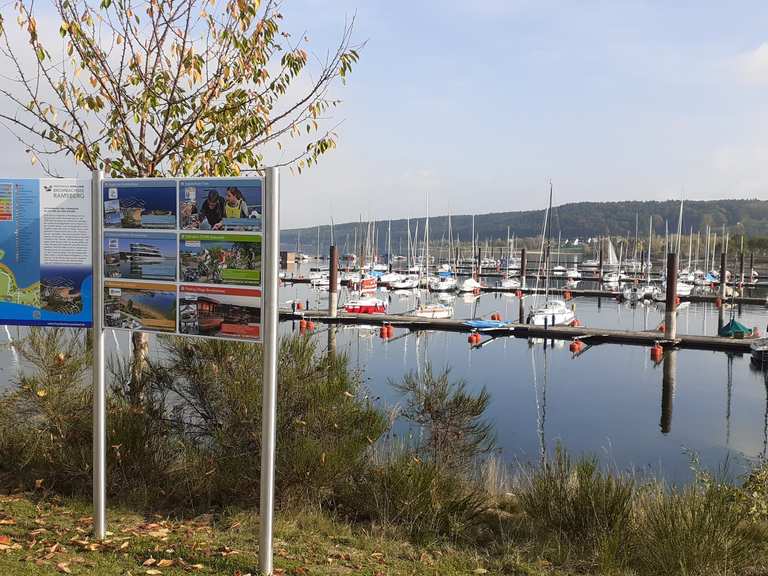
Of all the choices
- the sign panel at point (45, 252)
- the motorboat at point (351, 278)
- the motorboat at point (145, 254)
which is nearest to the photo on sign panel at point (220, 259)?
the motorboat at point (145, 254)

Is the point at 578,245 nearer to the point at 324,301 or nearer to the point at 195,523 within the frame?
the point at 324,301

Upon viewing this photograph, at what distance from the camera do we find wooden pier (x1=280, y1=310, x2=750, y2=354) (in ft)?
115

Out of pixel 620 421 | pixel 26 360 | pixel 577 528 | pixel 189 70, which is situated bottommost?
pixel 620 421

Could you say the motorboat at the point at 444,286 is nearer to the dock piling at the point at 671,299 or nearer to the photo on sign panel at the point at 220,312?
the dock piling at the point at 671,299

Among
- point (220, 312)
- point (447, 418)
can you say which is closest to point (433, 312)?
point (447, 418)

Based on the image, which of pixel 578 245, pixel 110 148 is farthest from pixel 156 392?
pixel 578 245

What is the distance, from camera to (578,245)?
190750 millimetres

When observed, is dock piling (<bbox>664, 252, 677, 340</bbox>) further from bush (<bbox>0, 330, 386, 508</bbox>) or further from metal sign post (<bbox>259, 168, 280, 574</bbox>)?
metal sign post (<bbox>259, 168, 280, 574</bbox>)

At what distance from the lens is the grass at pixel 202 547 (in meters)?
4.80

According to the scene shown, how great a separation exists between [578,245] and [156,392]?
631ft

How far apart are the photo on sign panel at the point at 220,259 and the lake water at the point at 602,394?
228 inches

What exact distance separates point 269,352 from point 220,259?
0.81 meters

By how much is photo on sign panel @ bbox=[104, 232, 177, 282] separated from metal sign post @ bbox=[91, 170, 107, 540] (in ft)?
0.25

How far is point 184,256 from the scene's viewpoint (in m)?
5.12
